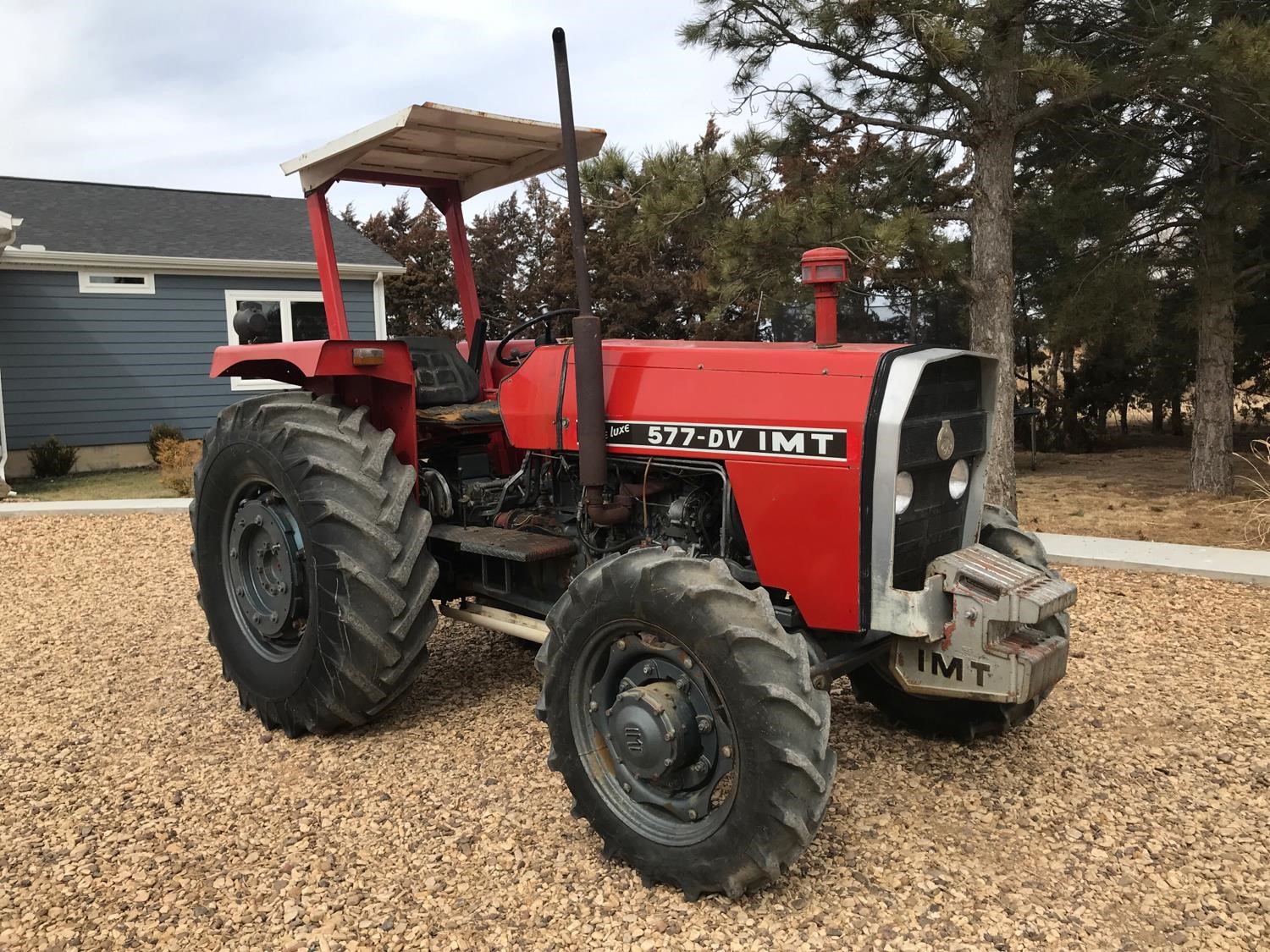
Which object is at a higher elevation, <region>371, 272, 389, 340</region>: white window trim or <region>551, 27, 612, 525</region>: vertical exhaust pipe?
<region>371, 272, 389, 340</region>: white window trim

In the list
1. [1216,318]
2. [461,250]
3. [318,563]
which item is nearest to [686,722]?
[318,563]

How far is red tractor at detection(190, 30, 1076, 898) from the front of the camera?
98.7 inches

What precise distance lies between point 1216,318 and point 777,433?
8119mm

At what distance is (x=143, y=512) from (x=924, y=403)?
319 inches

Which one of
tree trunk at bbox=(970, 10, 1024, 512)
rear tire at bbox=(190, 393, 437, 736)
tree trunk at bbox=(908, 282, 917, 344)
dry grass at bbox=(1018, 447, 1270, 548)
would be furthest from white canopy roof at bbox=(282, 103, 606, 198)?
tree trunk at bbox=(908, 282, 917, 344)

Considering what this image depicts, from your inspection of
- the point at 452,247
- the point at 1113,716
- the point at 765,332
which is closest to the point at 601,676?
the point at 1113,716

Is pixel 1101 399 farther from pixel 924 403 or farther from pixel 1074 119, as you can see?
pixel 924 403

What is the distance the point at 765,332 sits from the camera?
1241 centimetres

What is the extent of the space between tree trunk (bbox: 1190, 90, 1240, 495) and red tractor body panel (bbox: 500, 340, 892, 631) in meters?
7.39

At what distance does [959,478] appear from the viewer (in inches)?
120

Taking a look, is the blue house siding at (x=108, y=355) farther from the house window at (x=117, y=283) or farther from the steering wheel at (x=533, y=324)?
the steering wheel at (x=533, y=324)

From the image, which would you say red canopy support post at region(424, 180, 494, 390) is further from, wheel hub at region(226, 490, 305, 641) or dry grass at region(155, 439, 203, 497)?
dry grass at region(155, 439, 203, 497)

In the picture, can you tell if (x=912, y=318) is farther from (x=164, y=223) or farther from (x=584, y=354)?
(x=164, y=223)

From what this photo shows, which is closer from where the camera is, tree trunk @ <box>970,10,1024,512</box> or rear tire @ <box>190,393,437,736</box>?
rear tire @ <box>190,393,437,736</box>
